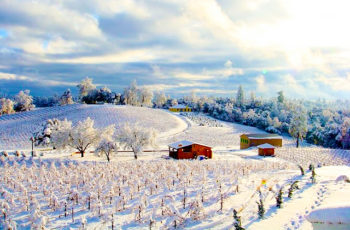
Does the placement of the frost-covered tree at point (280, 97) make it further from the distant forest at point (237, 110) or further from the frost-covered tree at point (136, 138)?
the frost-covered tree at point (136, 138)

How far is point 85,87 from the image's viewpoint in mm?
133750

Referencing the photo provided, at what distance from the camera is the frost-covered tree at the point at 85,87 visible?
133m

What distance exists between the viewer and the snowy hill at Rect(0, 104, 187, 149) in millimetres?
76188

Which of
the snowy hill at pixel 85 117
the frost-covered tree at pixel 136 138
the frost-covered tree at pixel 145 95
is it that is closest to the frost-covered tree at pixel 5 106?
the snowy hill at pixel 85 117

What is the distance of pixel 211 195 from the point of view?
1881cm

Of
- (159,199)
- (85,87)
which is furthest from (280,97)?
(159,199)

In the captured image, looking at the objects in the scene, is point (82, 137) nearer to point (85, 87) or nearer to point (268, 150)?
point (268, 150)

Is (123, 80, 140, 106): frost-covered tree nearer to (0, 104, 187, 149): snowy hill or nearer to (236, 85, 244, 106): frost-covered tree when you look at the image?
(0, 104, 187, 149): snowy hill

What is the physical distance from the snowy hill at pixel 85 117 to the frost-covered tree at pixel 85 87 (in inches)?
1311

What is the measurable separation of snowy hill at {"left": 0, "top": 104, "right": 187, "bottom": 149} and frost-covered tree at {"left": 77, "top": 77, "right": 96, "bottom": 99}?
33.3m

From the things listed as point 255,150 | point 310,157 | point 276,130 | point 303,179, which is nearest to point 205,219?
point 303,179

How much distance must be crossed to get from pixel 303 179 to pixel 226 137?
2283 inches

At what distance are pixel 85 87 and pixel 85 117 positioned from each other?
173ft

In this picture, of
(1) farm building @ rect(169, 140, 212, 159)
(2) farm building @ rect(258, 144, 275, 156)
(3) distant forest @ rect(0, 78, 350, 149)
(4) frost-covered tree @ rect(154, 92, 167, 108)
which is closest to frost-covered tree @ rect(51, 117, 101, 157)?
(1) farm building @ rect(169, 140, 212, 159)
